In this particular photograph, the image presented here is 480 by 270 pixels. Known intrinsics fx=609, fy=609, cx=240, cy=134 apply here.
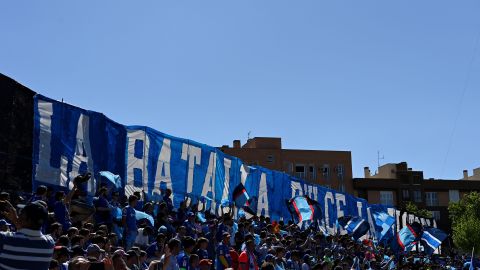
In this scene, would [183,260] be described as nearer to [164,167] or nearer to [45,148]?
[45,148]

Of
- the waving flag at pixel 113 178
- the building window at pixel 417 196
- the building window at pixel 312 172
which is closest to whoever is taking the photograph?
the waving flag at pixel 113 178

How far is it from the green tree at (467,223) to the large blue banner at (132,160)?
43.0m

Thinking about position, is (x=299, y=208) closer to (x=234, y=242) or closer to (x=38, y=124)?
(x=234, y=242)

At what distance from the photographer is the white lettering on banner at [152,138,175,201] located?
16486 millimetres

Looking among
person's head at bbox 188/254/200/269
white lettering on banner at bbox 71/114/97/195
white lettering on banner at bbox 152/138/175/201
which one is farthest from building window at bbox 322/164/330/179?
person's head at bbox 188/254/200/269

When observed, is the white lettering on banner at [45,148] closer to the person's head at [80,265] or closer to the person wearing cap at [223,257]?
the person wearing cap at [223,257]

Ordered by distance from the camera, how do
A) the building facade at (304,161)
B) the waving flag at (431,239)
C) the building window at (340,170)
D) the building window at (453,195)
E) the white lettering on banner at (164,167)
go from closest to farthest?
the white lettering on banner at (164,167), the waving flag at (431,239), the building facade at (304,161), the building window at (340,170), the building window at (453,195)

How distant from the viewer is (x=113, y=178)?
13.7 metres

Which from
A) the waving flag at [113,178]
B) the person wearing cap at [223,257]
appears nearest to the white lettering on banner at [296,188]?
the waving flag at [113,178]

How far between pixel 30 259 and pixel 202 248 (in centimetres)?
540

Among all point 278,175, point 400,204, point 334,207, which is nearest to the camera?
point 278,175

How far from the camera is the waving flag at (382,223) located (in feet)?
106

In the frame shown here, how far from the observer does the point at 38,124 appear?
12.3m

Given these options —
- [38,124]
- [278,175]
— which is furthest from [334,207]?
[38,124]
